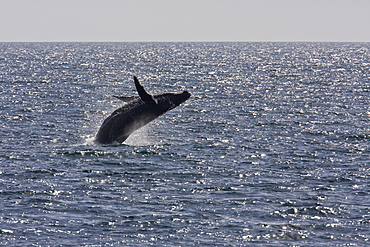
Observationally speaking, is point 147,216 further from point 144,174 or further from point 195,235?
point 144,174

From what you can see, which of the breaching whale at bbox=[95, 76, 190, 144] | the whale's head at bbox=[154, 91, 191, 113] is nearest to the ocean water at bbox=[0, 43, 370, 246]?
the breaching whale at bbox=[95, 76, 190, 144]

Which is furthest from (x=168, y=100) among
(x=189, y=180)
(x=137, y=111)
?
(x=189, y=180)

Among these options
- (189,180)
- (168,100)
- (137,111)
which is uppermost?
(168,100)

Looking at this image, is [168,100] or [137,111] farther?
[168,100]

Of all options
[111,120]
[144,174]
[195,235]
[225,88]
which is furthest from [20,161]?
[225,88]

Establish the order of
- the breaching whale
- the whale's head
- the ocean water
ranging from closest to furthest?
the ocean water, the breaching whale, the whale's head

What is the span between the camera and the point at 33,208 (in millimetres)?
22547

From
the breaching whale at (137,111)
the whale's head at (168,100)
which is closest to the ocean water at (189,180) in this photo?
the breaching whale at (137,111)

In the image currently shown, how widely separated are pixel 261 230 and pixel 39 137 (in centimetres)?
2049

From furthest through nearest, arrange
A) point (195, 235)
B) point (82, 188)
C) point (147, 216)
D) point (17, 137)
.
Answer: point (17, 137), point (82, 188), point (147, 216), point (195, 235)

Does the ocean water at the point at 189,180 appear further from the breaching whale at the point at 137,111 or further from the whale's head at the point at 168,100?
the whale's head at the point at 168,100

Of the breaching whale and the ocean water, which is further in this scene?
the breaching whale

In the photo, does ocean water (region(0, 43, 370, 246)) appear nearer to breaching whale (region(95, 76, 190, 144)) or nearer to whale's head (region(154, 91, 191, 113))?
breaching whale (region(95, 76, 190, 144))

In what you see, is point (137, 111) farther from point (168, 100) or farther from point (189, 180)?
point (189, 180)
